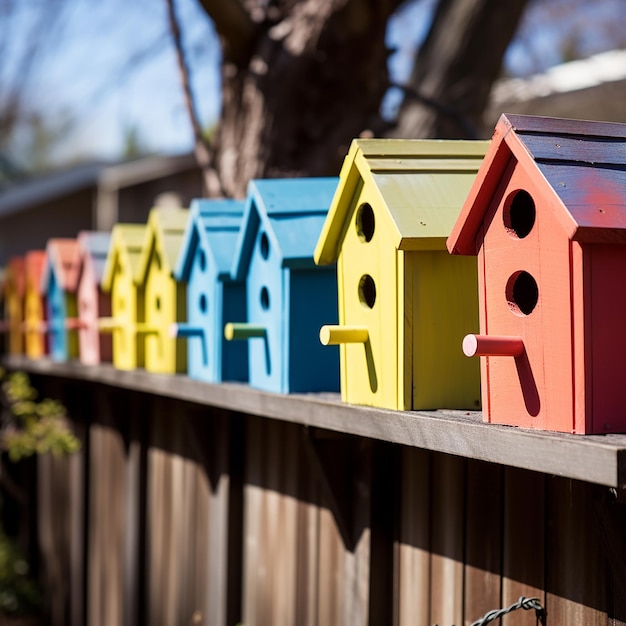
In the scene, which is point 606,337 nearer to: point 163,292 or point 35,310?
point 163,292

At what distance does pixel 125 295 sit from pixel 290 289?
1.68 m

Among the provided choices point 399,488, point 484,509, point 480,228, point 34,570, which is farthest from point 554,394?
point 34,570

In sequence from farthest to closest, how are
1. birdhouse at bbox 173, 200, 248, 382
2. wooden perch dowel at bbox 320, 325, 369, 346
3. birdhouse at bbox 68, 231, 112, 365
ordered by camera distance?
1. birdhouse at bbox 68, 231, 112, 365
2. birdhouse at bbox 173, 200, 248, 382
3. wooden perch dowel at bbox 320, 325, 369, 346

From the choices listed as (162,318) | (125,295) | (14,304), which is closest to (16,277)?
(14,304)

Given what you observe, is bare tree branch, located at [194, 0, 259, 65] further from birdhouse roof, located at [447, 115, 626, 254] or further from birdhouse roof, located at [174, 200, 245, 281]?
birdhouse roof, located at [447, 115, 626, 254]

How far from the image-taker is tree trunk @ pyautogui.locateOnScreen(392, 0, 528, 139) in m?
6.21

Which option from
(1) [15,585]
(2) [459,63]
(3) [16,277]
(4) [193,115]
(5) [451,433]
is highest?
(2) [459,63]

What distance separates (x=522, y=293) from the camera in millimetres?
2191

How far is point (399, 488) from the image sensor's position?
9.37ft

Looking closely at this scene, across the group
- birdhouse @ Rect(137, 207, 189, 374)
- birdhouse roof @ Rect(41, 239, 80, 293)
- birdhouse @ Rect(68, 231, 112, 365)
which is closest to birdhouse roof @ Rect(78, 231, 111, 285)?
birdhouse @ Rect(68, 231, 112, 365)

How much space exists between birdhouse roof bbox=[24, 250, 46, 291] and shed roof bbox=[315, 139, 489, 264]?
10.4 ft

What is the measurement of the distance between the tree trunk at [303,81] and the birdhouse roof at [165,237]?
1145mm

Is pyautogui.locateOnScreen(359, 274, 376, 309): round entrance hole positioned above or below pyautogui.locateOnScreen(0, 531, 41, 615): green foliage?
above

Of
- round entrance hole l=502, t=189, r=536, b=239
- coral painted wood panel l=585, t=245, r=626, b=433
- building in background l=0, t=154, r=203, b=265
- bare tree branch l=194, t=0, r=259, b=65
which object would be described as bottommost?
coral painted wood panel l=585, t=245, r=626, b=433
